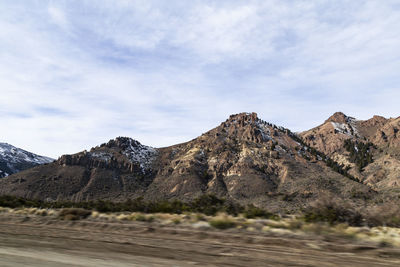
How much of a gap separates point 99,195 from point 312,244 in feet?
369

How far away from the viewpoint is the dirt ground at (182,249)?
5.71m

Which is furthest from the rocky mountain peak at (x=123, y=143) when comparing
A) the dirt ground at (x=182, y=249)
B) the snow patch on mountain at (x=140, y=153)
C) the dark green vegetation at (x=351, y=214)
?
the dirt ground at (x=182, y=249)

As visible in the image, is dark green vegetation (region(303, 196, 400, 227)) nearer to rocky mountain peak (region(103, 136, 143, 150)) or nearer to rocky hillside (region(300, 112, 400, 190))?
rocky hillside (region(300, 112, 400, 190))

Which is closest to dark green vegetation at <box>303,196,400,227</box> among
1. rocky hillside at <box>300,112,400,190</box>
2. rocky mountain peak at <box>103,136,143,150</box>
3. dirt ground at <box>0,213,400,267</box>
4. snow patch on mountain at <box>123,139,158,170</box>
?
dirt ground at <box>0,213,400,267</box>

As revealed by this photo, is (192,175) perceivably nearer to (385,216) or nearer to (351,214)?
(351,214)

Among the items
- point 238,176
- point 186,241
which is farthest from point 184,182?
point 186,241

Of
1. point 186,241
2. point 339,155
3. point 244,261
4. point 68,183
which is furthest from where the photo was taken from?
point 339,155

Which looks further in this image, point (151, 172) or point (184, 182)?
point (151, 172)

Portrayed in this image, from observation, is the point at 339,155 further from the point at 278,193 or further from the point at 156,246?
the point at 156,246

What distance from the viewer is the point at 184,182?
11269 centimetres

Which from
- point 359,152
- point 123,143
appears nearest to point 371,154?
point 359,152

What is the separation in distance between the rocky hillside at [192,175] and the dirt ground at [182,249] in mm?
77636

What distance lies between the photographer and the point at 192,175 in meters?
116

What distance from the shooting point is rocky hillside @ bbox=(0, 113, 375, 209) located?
100 meters
